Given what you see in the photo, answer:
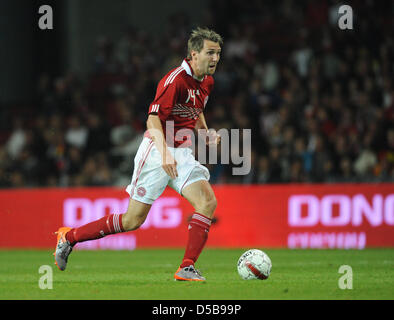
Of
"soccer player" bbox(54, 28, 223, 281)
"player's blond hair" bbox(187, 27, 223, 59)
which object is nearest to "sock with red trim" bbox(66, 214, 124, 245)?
"soccer player" bbox(54, 28, 223, 281)

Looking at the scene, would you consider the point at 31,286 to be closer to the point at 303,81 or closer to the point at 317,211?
the point at 317,211

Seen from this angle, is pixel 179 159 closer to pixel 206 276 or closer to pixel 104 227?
pixel 104 227

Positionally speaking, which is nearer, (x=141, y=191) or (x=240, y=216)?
(x=141, y=191)

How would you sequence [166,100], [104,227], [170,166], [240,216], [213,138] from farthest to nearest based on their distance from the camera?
[240,216] < [213,138] < [104,227] < [166,100] < [170,166]

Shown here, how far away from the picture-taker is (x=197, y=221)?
690 cm

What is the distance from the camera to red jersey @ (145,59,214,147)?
6.95m

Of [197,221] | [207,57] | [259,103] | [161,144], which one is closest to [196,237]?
[197,221]

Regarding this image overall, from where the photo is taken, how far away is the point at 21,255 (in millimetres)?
11719

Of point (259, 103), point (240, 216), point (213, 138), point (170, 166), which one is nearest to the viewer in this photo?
point (170, 166)

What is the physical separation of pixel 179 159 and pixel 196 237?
77 cm

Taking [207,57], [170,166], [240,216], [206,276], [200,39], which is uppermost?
[200,39]

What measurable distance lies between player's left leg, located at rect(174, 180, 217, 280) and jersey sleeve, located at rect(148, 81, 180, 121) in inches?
28.5
